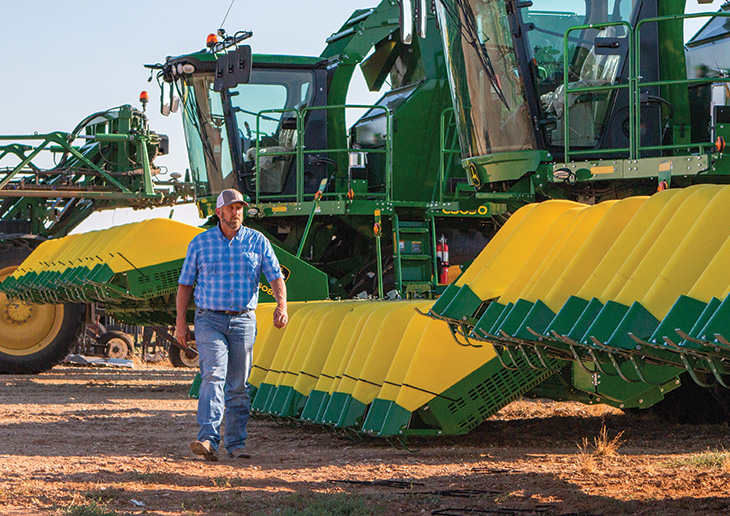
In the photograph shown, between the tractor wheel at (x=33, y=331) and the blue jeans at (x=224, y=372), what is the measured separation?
Answer: 7425 mm

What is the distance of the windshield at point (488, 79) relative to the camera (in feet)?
29.3

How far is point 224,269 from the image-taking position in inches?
255

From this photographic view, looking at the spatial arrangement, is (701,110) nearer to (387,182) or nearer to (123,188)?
(387,182)

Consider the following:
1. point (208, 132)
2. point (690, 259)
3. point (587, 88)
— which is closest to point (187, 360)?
point (208, 132)

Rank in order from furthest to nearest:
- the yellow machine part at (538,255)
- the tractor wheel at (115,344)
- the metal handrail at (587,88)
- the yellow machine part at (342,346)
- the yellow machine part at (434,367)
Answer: the tractor wheel at (115,344), the metal handrail at (587,88), the yellow machine part at (342,346), the yellow machine part at (434,367), the yellow machine part at (538,255)

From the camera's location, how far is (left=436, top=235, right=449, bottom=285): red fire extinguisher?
11328mm

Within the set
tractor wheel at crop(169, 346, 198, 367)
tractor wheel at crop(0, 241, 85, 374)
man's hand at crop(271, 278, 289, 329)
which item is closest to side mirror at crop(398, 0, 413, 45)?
man's hand at crop(271, 278, 289, 329)

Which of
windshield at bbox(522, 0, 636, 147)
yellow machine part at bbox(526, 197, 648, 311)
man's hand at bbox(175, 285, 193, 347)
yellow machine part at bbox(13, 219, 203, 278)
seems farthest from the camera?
yellow machine part at bbox(13, 219, 203, 278)

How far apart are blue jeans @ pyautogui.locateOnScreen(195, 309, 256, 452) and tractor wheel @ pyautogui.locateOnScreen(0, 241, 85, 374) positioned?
742 centimetres

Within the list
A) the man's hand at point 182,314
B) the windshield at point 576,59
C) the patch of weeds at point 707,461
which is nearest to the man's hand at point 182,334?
the man's hand at point 182,314

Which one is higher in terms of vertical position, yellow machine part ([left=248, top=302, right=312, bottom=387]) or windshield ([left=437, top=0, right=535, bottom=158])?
windshield ([left=437, top=0, right=535, bottom=158])

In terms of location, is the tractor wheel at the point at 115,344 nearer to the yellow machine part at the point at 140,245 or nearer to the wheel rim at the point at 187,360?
the wheel rim at the point at 187,360

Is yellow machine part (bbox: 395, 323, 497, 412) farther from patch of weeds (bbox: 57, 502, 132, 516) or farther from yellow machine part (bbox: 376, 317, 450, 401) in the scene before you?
patch of weeds (bbox: 57, 502, 132, 516)

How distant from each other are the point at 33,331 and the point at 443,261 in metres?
5.51
